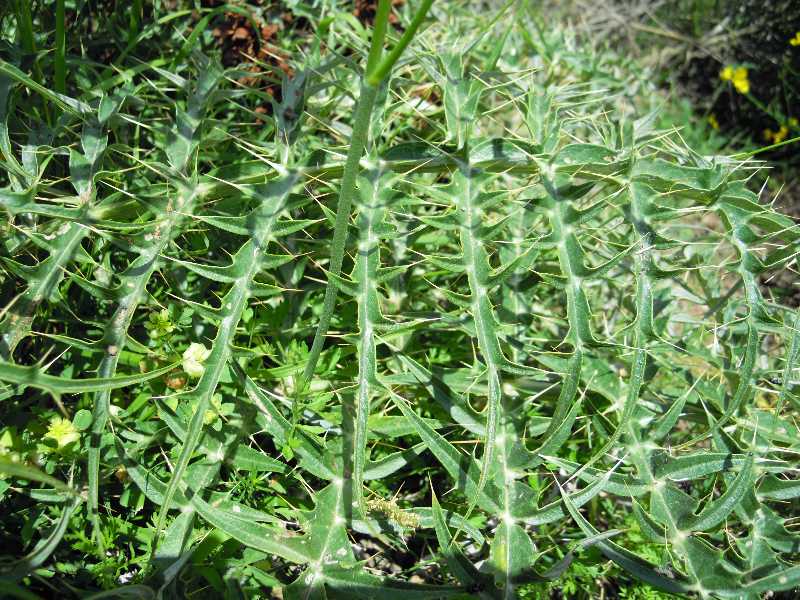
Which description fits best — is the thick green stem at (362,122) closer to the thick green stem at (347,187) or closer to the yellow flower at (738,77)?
the thick green stem at (347,187)

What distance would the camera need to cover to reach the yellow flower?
300 centimetres

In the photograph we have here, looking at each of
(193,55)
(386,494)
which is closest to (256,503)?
(386,494)

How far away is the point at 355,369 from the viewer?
1423 mm

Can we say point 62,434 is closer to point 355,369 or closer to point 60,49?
point 355,369

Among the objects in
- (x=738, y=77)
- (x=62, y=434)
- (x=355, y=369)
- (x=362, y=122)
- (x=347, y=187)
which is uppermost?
(x=738, y=77)

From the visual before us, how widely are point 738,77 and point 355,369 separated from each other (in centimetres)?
262

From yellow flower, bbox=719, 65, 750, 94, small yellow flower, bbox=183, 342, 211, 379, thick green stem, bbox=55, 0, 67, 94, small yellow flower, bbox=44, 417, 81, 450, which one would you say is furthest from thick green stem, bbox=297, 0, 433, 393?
yellow flower, bbox=719, 65, 750, 94

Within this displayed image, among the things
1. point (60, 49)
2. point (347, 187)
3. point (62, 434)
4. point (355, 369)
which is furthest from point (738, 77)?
point (62, 434)

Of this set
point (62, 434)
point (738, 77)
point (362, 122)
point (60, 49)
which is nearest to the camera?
point (362, 122)

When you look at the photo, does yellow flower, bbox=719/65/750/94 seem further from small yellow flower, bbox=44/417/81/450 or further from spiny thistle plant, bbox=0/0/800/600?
small yellow flower, bbox=44/417/81/450

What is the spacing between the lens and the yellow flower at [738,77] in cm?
300

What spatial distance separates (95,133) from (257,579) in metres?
0.92

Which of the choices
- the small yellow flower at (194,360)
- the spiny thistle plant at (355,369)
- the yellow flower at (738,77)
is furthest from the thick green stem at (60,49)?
the yellow flower at (738,77)

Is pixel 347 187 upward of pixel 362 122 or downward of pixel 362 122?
downward
